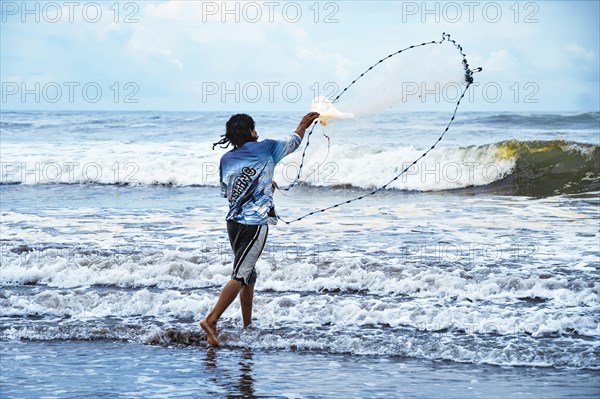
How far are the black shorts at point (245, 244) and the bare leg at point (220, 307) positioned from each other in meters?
0.08

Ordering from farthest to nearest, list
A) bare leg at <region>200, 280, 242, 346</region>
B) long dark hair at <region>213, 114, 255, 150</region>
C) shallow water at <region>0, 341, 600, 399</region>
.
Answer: bare leg at <region>200, 280, 242, 346</region> → long dark hair at <region>213, 114, 255, 150</region> → shallow water at <region>0, 341, 600, 399</region>

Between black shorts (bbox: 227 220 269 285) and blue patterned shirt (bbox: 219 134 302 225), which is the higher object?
blue patterned shirt (bbox: 219 134 302 225)

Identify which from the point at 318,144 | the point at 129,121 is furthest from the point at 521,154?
the point at 129,121

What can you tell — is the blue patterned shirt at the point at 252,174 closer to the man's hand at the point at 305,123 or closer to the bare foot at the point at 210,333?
the man's hand at the point at 305,123

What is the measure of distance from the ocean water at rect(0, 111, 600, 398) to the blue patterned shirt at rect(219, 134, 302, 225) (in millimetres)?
466

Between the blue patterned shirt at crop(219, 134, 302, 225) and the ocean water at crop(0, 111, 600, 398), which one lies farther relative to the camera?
the blue patterned shirt at crop(219, 134, 302, 225)

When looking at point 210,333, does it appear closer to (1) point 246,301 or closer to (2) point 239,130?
(1) point 246,301

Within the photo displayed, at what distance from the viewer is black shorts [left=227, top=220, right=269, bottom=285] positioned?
259 inches

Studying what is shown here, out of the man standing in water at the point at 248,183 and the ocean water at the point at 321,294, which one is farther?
the man standing in water at the point at 248,183

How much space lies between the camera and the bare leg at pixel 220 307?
6.70 meters

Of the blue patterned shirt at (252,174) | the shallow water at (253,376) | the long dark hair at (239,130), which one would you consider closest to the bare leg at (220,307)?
the shallow water at (253,376)

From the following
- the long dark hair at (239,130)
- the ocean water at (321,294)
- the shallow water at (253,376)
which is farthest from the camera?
the long dark hair at (239,130)

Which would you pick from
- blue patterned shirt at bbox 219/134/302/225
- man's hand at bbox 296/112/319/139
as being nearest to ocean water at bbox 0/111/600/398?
man's hand at bbox 296/112/319/139

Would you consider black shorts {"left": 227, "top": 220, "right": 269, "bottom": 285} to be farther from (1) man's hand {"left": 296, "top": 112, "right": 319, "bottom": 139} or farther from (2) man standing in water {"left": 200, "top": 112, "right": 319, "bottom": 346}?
(1) man's hand {"left": 296, "top": 112, "right": 319, "bottom": 139}
